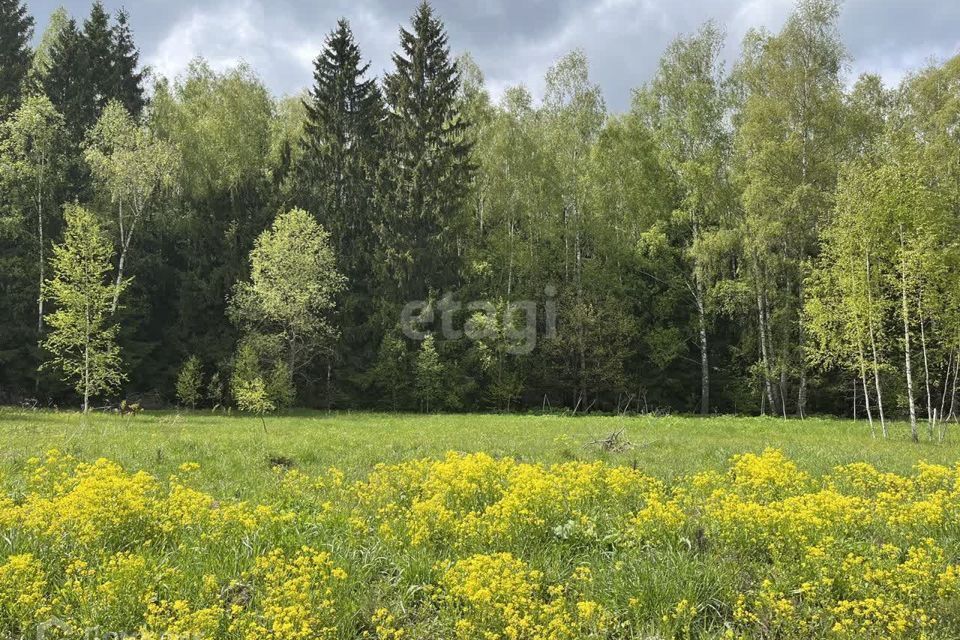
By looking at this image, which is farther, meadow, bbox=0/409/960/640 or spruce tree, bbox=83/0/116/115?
spruce tree, bbox=83/0/116/115

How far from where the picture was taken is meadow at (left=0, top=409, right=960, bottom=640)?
14.0 ft

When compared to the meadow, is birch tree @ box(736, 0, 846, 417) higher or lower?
higher

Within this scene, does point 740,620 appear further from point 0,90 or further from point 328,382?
point 0,90

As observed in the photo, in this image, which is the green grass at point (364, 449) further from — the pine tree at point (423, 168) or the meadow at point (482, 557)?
the pine tree at point (423, 168)

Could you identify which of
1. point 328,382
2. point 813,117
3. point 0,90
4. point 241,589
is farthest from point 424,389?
point 0,90

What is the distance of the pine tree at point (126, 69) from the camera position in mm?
41566

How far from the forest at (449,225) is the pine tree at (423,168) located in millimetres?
148

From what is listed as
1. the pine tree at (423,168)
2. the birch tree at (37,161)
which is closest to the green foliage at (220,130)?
the birch tree at (37,161)

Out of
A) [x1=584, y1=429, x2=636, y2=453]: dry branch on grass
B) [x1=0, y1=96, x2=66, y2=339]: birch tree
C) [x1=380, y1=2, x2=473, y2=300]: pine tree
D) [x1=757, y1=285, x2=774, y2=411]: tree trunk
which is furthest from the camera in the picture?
[x1=380, y1=2, x2=473, y2=300]: pine tree

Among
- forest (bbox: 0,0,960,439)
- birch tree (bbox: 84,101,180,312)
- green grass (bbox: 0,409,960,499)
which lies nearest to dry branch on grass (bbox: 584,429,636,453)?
green grass (bbox: 0,409,960,499)

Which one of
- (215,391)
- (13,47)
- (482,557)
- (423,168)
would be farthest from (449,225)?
(13,47)

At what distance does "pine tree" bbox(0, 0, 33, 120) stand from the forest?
20 centimetres

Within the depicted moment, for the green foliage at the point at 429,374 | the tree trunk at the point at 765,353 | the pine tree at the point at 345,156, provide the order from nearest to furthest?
1. the tree trunk at the point at 765,353
2. the green foliage at the point at 429,374
3. the pine tree at the point at 345,156

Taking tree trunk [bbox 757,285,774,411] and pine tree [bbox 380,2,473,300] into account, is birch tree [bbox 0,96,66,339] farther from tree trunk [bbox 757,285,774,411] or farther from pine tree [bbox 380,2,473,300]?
tree trunk [bbox 757,285,774,411]
